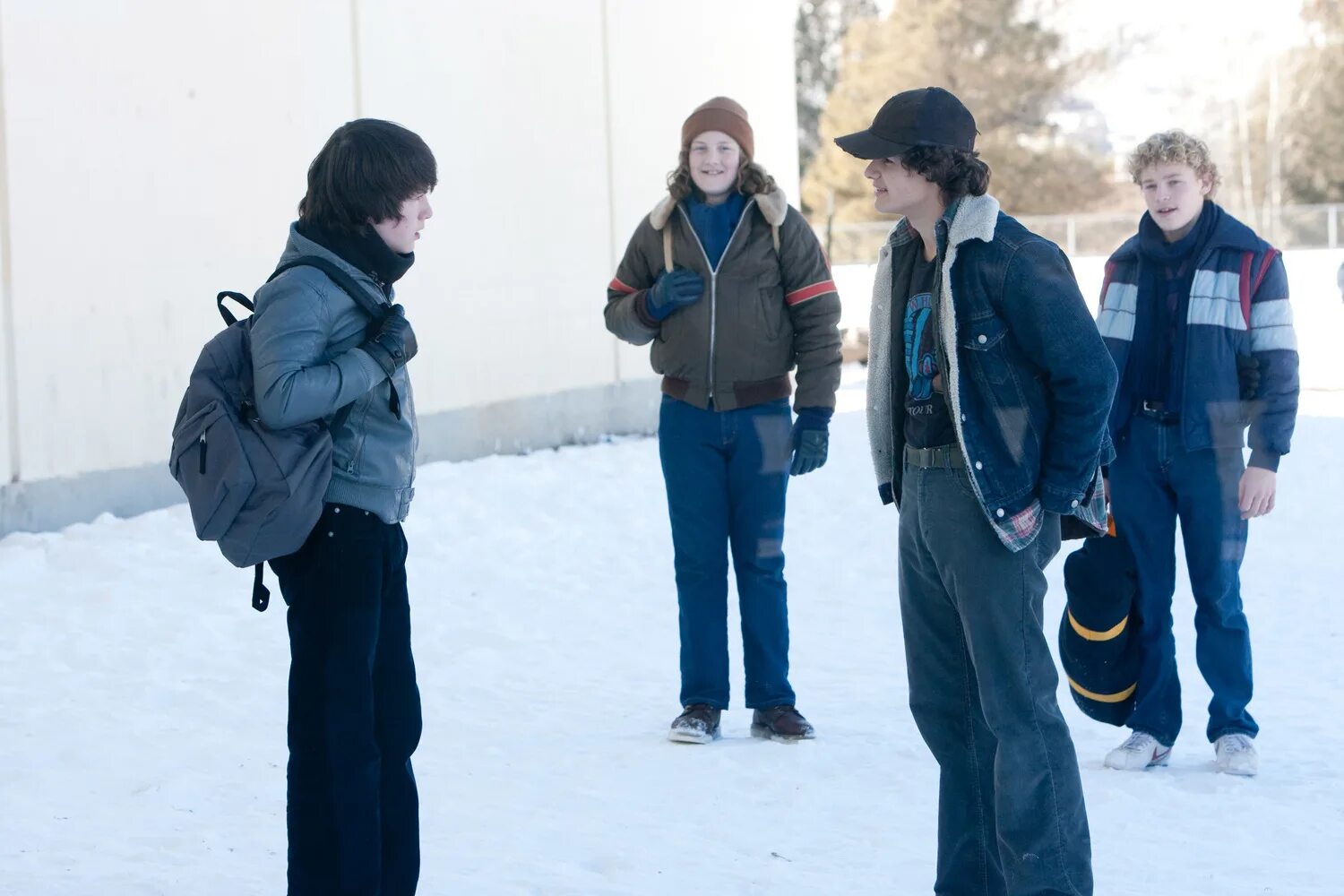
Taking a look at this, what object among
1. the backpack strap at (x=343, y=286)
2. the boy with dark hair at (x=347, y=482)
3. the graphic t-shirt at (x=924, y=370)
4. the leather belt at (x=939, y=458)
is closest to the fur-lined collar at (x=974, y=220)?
the graphic t-shirt at (x=924, y=370)

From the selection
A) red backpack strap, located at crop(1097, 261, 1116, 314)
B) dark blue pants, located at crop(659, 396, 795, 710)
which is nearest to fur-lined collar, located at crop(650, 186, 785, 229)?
dark blue pants, located at crop(659, 396, 795, 710)

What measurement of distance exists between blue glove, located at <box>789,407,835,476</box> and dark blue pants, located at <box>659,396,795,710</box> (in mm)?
68

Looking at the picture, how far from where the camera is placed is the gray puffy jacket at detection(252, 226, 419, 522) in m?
3.19

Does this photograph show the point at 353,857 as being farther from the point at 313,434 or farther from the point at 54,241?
the point at 54,241

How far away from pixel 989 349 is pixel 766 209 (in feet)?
6.81

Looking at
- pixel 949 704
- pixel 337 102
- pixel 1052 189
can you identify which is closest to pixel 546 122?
pixel 337 102

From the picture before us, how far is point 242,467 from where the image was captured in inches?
124

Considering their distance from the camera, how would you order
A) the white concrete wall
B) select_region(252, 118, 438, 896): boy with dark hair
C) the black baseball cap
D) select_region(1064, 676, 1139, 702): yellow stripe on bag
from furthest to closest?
the white concrete wall, select_region(1064, 676, 1139, 702): yellow stripe on bag, the black baseball cap, select_region(252, 118, 438, 896): boy with dark hair

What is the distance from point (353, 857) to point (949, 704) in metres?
1.30

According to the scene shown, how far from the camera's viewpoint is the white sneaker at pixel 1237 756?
4.95 metres

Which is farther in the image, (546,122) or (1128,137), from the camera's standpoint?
(1128,137)

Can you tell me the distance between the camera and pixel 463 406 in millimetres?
11414

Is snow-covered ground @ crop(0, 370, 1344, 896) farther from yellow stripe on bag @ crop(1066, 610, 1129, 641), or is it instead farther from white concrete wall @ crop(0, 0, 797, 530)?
white concrete wall @ crop(0, 0, 797, 530)

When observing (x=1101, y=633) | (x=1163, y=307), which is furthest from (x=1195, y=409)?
(x=1101, y=633)
